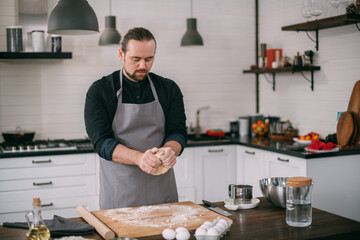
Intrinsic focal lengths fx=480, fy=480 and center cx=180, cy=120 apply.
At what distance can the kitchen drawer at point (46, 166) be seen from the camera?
4.38 meters

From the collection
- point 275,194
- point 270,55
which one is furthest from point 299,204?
point 270,55

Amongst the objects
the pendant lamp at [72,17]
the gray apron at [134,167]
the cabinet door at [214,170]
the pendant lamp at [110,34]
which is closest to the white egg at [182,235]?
the gray apron at [134,167]

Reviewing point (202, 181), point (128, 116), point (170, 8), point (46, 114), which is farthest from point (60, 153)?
point (170, 8)

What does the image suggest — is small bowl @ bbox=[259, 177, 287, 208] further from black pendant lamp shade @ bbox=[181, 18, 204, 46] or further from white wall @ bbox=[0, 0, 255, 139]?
white wall @ bbox=[0, 0, 255, 139]

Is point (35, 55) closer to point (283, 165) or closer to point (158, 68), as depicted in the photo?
point (158, 68)

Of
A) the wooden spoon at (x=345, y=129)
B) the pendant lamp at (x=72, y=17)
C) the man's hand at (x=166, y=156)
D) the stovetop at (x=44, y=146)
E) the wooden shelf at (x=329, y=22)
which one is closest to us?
the man's hand at (x=166, y=156)

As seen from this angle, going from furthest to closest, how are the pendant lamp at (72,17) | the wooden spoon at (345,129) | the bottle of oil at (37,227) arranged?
1. the wooden spoon at (345,129)
2. the pendant lamp at (72,17)
3. the bottle of oil at (37,227)

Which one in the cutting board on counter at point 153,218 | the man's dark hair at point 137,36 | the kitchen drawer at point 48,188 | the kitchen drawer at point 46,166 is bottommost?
the kitchen drawer at point 48,188

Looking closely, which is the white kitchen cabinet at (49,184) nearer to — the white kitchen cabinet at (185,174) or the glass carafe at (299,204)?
the white kitchen cabinet at (185,174)

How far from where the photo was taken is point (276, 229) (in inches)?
85.2

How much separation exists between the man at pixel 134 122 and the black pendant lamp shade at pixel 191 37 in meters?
2.18

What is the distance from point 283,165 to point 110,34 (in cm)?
216

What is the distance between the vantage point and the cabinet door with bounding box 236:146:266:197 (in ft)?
15.8

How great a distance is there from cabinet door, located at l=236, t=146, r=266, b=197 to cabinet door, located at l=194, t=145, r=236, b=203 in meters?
0.09
